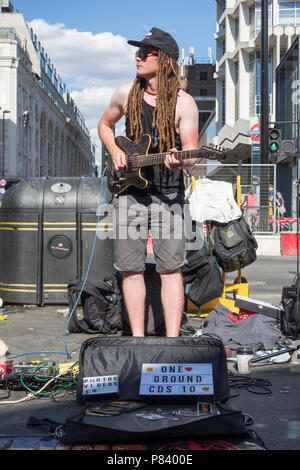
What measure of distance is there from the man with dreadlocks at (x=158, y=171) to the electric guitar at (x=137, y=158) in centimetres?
5

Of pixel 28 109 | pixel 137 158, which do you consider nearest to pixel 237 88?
pixel 28 109

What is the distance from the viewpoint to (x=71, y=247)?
20.4ft

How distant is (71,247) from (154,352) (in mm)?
3393

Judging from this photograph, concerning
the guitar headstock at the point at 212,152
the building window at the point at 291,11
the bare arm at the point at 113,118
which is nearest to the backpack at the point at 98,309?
the bare arm at the point at 113,118

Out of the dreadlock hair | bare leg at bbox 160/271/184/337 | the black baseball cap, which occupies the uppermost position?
the black baseball cap

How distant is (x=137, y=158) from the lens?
12.6 feet

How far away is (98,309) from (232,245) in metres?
1.74

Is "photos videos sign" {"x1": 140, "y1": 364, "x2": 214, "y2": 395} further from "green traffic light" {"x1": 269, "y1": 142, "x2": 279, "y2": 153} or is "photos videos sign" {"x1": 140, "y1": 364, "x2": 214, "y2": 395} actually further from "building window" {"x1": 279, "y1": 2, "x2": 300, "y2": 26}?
"building window" {"x1": 279, "y1": 2, "x2": 300, "y2": 26}

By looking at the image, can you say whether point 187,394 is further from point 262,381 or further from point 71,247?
point 71,247

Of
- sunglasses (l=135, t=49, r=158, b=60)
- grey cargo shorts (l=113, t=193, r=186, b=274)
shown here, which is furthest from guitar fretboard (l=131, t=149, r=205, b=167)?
sunglasses (l=135, t=49, r=158, b=60)

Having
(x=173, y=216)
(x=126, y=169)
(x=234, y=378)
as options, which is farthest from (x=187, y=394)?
(x=126, y=169)

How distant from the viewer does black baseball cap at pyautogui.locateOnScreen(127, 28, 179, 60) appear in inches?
149

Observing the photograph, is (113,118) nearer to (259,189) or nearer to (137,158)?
(137,158)

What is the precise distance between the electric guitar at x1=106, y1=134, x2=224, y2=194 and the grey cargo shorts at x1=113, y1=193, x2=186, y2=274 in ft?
0.38
